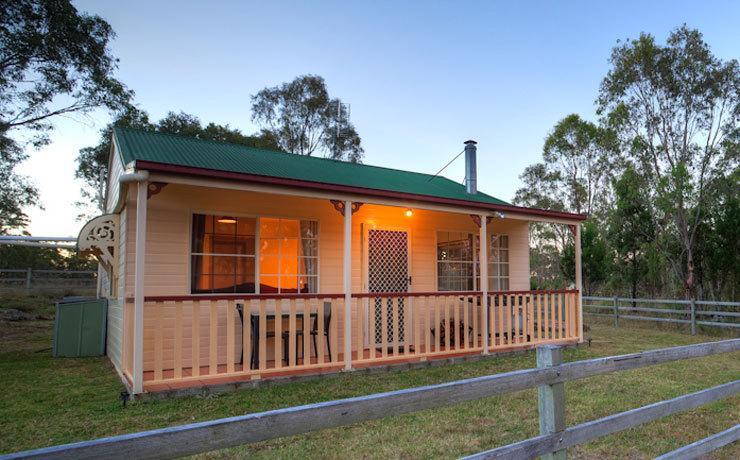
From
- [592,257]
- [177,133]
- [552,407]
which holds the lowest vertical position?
[552,407]

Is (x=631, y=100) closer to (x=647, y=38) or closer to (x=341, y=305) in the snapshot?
(x=647, y=38)

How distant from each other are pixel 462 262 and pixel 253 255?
4.33 m

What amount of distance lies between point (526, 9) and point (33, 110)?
15.4m

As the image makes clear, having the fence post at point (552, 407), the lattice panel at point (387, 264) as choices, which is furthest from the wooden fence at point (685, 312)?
the fence post at point (552, 407)

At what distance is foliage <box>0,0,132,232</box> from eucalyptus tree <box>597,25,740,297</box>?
57.6 feet

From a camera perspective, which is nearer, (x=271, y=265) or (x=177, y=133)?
(x=271, y=265)

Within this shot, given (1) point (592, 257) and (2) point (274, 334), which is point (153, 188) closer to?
(2) point (274, 334)

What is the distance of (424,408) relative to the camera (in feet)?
6.05

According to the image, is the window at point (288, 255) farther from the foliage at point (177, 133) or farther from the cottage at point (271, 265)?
the foliage at point (177, 133)

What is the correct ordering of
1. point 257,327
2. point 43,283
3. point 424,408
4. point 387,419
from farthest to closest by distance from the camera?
point 43,283
point 257,327
point 387,419
point 424,408

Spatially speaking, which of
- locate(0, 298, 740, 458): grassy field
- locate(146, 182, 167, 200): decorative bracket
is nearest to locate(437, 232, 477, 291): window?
locate(0, 298, 740, 458): grassy field

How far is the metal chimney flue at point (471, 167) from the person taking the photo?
9.99m

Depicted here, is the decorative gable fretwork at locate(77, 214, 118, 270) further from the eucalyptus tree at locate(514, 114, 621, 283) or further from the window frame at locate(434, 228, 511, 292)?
the eucalyptus tree at locate(514, 114, 621, 283)

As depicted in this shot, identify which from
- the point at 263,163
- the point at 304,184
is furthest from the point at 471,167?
the point at 304,184
